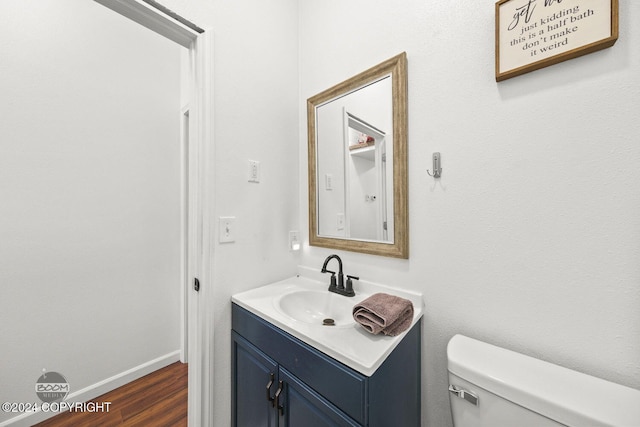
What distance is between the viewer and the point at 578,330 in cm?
73

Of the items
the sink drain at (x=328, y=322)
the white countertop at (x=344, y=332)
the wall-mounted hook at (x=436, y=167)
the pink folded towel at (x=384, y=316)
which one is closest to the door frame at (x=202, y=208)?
the white countertop at (x=344, y=332)

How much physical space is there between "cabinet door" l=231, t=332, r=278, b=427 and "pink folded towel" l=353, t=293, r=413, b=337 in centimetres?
42

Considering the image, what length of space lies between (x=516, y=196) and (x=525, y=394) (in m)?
0.58

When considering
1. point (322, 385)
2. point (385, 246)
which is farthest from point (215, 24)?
point (322, 385)

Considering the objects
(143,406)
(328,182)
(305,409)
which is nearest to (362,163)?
(328,182)

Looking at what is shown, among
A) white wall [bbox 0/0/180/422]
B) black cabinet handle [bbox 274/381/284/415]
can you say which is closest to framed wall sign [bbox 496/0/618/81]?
black cabinet handle [bbox 274/381/284/415]

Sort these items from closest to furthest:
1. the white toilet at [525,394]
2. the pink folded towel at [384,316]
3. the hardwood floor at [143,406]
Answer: the white toilet at [525,394] → the pink folded towel at [384,316] → the hardwood floor at [143,406]

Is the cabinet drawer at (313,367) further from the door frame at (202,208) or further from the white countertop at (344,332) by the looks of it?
the door frame at (202,208)

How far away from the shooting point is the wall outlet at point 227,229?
1.20 meters

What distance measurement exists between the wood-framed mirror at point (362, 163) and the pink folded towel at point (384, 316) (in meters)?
0.24

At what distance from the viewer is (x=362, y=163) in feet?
4.07

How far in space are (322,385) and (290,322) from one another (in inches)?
9.3

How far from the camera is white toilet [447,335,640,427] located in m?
0.58

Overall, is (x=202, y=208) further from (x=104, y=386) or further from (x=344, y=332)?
(x=104, y=386)
